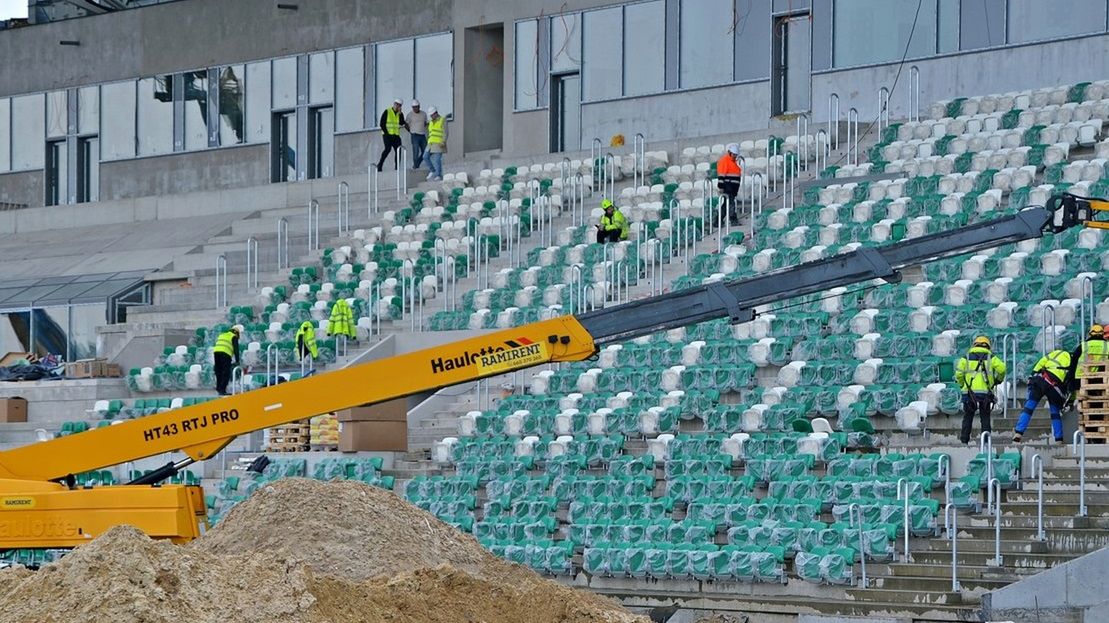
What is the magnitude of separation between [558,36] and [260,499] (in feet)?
70.7

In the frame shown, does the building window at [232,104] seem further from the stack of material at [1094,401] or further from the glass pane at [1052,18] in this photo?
the stack of material at [1094,401]

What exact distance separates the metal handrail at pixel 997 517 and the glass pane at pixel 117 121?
3137cm

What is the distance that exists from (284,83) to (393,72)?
3323 mm

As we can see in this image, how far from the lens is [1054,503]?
19578 mm

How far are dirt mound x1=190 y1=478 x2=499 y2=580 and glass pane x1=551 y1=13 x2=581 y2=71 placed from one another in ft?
67.8

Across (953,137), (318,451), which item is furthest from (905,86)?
(318,451)

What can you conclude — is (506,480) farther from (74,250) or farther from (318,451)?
(74,250)

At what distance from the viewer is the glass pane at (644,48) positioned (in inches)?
1502

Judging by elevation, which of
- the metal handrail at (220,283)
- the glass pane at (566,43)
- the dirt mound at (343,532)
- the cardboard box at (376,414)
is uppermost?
the glass pane at (566,43)

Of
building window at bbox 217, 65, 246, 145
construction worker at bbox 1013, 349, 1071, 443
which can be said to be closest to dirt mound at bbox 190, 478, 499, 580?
construction worker at bbox 1013, 349, 1071, 443

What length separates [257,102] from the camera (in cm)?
4500

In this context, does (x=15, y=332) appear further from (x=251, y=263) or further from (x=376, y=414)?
(x=376, y=414)

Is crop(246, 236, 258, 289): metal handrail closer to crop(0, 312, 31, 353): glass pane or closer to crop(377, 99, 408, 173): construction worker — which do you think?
crop(377, 99, 408, 173): construction worker

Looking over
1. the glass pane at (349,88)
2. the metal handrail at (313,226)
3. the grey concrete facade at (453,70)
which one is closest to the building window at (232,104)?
the grey concrete facade at (453,70)
